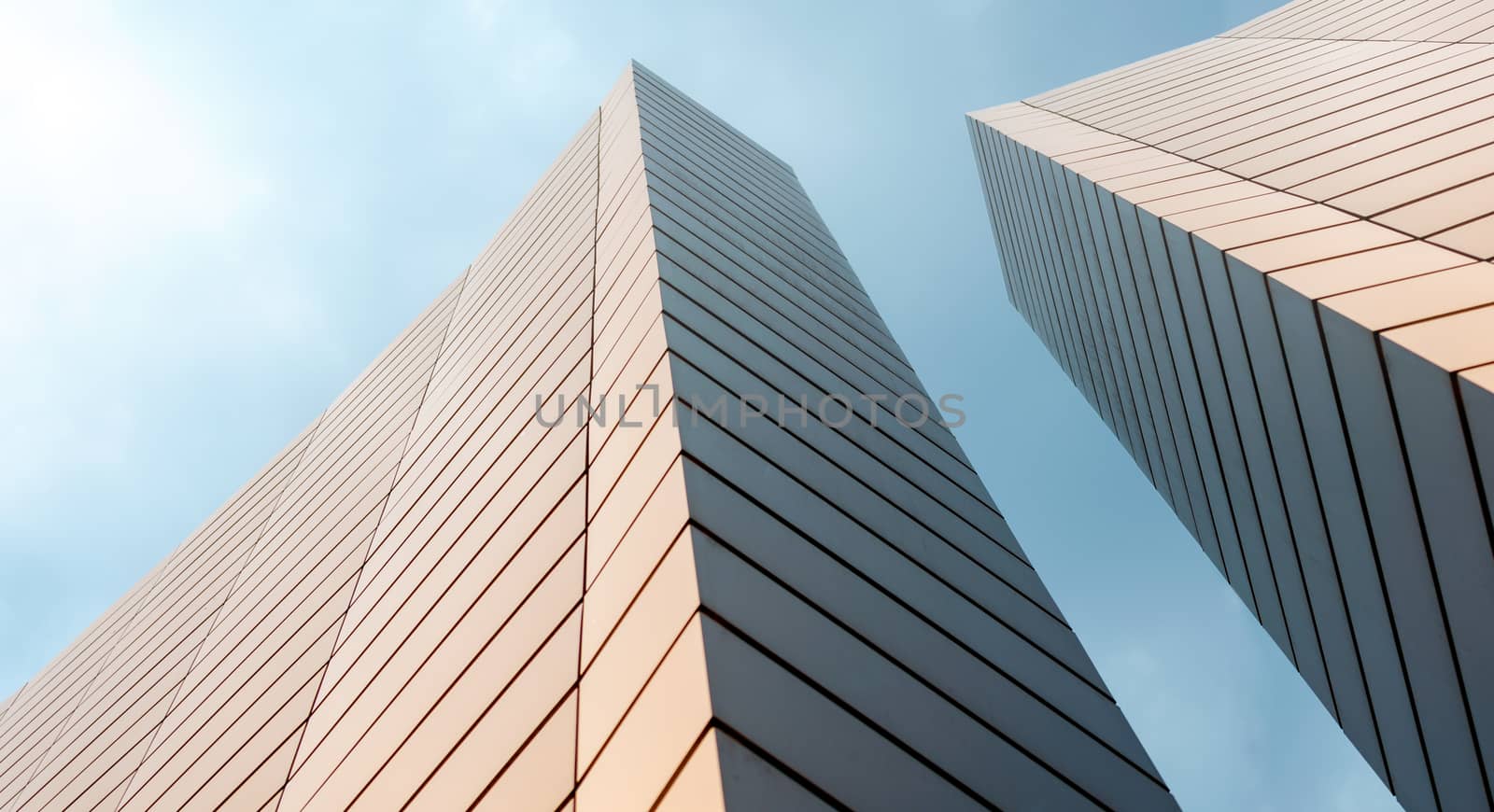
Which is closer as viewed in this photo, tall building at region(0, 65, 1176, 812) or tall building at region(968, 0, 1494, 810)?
tall building at region(0, 65, 1176, 812)

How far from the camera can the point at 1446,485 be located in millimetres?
7035

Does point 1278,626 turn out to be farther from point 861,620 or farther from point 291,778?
point 291,778

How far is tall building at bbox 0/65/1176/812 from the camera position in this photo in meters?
4.20

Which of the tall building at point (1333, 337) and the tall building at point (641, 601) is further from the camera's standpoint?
the tall building at point (1333, 337)

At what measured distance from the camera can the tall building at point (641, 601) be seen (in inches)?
165

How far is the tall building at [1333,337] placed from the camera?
734 centimetres

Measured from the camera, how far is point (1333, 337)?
7.87 meters

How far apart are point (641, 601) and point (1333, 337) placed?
6771 mm

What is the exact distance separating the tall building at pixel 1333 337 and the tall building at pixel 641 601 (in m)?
3.30

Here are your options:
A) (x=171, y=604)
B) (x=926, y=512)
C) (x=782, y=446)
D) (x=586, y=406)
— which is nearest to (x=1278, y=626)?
(x=926, y=512)

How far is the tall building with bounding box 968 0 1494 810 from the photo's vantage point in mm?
7336

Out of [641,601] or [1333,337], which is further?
[1333,337]

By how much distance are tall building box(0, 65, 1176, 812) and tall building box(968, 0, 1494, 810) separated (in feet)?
10.8

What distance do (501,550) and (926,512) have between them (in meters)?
3.51
